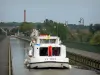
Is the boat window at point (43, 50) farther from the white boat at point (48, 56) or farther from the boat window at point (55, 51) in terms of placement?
the boat window at point (55, 51)

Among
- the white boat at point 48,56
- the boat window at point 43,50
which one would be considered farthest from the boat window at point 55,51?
the boat window at point 43,50

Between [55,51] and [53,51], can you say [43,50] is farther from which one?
[55,51]

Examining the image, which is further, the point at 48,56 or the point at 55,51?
the point at 55,51

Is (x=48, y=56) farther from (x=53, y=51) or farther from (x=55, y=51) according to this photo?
(x=55, y=51)

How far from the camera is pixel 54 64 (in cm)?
2394

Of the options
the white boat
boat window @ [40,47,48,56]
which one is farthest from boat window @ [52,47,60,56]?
boat window @ [40,47,48,56]

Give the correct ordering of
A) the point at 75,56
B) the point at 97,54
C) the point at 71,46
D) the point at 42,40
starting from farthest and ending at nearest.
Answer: the point at 71,46
the point at 75,56
the point at 97,54
the point at 42,40

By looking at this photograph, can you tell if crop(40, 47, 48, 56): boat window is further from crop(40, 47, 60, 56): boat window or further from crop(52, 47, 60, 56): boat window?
crop(52, 47, 60, 56): boat window

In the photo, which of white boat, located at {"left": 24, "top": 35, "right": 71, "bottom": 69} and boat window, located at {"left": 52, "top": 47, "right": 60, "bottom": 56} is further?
boat window, located at {"left": 52, "top": 47, "right": 60, "bottom": 56}

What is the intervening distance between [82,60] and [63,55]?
1498 centimetres

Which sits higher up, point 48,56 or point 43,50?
point 43,50

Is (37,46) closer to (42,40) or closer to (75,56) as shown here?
(42,40)

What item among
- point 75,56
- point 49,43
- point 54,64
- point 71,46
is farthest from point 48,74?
point 71,46

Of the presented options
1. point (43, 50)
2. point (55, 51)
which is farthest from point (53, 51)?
point (43, 50)
